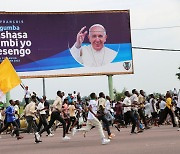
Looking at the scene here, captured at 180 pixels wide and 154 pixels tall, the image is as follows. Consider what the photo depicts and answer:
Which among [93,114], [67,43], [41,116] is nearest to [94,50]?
[67,43]

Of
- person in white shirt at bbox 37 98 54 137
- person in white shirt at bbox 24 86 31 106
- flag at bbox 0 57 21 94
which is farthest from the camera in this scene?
person in white shirt at bbox 24 86 31 106

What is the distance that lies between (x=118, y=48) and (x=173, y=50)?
146 inches

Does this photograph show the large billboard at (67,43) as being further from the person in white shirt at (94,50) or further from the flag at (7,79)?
the flag at (7,79)

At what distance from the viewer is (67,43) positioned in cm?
3194

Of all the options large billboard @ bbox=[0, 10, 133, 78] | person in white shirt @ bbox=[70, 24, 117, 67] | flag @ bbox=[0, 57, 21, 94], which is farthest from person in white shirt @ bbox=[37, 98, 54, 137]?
person in white shirt @ bbox=[70, 24, 117, 67]

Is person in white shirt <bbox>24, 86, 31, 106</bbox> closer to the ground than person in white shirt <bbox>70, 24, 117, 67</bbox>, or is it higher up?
closer to the ground

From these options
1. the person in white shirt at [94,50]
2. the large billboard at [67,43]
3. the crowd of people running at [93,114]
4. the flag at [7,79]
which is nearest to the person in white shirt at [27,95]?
the crowd of people running at [93,114]

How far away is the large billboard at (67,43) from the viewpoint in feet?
102

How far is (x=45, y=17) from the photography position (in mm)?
31938

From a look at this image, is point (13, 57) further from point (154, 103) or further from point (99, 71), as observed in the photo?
point (154, 103)

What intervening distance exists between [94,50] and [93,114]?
17963mm

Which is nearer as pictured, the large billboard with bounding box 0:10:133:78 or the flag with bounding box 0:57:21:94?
the flag with bounding box 0:57:21:94

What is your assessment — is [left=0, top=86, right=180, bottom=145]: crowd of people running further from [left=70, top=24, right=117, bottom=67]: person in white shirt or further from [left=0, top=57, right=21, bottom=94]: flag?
[left=70, top=24, right=117, bottom=67]: person in white shirt

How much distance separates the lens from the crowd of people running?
15.5 metres
